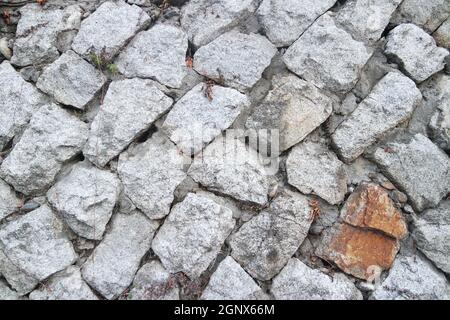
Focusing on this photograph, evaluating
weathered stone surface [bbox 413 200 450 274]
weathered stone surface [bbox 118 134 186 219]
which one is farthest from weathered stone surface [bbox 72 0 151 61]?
weathered stone surface [bbox 413 200 450 274]

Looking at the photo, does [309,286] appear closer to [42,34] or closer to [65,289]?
[65,289]

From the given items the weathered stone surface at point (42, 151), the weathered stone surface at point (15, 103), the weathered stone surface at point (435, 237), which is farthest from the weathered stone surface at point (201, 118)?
the weathered stone surface at point (435, 237)

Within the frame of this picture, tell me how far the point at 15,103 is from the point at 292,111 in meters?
1.91

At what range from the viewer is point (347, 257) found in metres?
2.92

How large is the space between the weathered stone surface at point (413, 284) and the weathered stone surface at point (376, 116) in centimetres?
80

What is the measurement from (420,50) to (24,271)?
3.06m

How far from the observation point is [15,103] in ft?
9.98

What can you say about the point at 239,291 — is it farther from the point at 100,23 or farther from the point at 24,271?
the point at 100,23

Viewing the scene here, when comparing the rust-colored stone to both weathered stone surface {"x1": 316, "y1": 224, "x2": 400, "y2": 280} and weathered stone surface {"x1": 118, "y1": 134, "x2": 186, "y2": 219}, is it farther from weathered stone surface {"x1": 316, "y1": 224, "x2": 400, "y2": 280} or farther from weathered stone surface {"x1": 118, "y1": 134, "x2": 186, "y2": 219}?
weathered stone surface {"x1": 118, "y1": 134, "x2": 186, "y2": 219}

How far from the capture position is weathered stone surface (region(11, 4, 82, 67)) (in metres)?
3.13

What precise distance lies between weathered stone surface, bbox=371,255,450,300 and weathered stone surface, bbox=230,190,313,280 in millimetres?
623

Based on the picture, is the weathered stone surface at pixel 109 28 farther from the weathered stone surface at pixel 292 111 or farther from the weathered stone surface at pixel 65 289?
the weathered stone surface at pixel 65 289

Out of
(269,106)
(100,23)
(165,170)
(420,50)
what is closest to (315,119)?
(269,106)

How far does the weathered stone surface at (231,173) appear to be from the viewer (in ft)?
9.69
